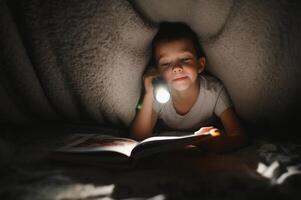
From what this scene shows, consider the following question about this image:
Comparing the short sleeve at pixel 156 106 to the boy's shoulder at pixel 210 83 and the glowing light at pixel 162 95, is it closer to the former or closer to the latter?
the glowing light at pixel 162 95

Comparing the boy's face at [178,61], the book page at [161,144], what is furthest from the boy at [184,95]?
the book page at [161,144]

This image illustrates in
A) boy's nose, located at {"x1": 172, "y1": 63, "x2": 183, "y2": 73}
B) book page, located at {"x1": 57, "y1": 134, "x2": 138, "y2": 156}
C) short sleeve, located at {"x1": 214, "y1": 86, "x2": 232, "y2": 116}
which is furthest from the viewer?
short sleeve, located at {"x1": 214, "y1": 86, "x2": 232, "y2": 116}

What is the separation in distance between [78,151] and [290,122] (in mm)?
923

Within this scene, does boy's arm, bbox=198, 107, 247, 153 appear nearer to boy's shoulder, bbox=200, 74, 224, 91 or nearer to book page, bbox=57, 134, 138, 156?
boy's shoulder, bbox=200, 74, 224, 91

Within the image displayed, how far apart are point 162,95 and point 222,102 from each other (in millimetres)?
295

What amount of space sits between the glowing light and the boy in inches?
1.6

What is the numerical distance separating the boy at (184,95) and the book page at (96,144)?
22 centimetres

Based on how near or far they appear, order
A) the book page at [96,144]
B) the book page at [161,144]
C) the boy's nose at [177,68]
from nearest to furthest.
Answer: the book page at [161,144], the book page at [96,144], the boy's nose at [177,68]

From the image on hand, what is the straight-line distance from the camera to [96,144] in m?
1.21

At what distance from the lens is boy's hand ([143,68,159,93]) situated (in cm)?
145

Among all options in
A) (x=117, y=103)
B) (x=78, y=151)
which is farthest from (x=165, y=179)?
(x=117, y=103)

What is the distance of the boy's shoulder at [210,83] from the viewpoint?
1456 mm

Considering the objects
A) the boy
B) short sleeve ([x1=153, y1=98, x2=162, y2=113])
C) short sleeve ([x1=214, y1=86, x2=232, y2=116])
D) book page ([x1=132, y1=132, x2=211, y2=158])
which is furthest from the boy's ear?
book page ([x1=132, y1=132, x2=211, y2=158])

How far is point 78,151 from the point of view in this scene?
112 centimetres
